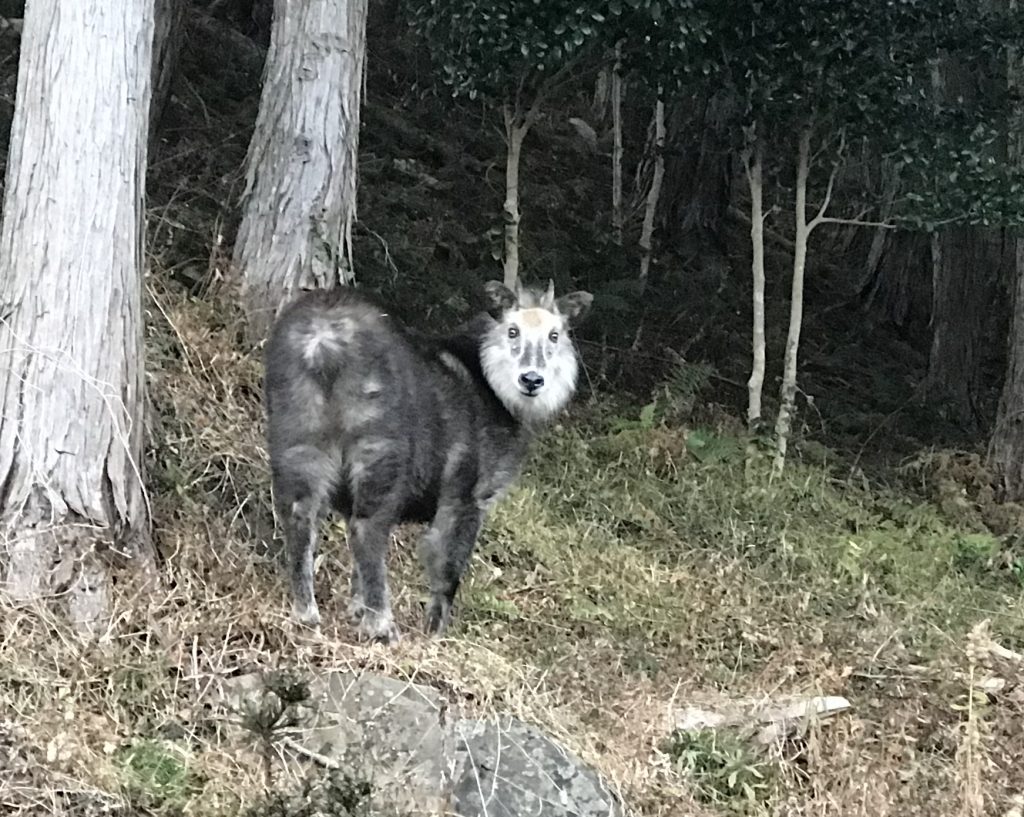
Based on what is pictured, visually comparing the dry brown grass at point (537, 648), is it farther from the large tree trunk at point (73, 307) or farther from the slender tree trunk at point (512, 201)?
the slender tree trunk at point (512, 201)

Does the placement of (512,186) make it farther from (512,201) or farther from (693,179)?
(693,179)

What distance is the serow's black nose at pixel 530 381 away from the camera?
19.0ft

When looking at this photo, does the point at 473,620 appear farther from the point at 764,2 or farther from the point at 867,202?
the point at 867,202

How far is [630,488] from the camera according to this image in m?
8.38

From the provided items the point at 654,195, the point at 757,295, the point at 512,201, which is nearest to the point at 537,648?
the point at 512,201

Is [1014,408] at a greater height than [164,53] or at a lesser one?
lesser

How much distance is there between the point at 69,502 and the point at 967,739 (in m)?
4.02

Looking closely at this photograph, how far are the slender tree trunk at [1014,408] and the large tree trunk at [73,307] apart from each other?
6.83 meters

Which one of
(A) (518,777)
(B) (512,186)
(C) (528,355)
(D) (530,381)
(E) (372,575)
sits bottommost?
(A) (518,777)

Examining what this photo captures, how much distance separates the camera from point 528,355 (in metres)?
5.88

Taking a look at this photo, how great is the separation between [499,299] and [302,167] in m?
1.81

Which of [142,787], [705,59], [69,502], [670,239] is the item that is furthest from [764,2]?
[142,787]

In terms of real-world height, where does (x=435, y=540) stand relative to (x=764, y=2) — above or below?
below

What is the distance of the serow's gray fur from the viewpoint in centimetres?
517
